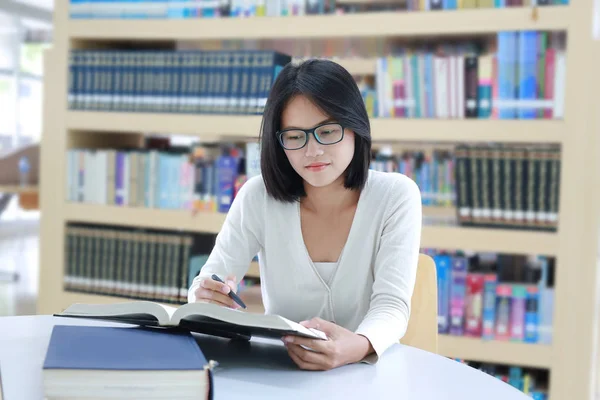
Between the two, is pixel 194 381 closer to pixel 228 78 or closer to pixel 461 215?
pixel 461 215

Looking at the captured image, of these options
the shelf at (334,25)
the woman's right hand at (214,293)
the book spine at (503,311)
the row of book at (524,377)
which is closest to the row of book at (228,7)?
the shelf at (334,25)

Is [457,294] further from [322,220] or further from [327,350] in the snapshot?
[327,350]

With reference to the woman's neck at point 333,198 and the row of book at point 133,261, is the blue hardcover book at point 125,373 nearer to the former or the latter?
the woman's neck at point 333,198

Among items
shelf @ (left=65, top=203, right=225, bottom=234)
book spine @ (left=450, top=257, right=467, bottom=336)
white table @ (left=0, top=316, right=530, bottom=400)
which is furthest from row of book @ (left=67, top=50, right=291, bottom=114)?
white table @ (left=0, top=316, right=530, bottom=400)

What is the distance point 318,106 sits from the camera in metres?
1.34

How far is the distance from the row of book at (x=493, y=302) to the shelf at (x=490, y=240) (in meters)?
0.09

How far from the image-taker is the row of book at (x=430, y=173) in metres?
2.64

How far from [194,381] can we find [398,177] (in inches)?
32.4

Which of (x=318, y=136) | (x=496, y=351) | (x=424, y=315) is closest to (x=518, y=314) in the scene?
(x=496, y=351)

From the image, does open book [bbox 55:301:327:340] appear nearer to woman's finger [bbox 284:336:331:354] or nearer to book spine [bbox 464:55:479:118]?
woman's finger [bbox 284:336:331:354]

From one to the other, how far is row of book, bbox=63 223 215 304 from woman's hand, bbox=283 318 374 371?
1.94 meters

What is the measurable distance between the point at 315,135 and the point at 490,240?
1.42m

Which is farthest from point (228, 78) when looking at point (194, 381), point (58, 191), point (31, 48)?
point (31, 48)

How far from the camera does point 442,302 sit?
2639 millimetres
